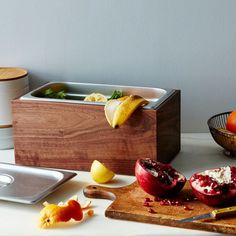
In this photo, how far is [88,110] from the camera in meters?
1.70

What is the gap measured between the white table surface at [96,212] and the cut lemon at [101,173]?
0.7 inches

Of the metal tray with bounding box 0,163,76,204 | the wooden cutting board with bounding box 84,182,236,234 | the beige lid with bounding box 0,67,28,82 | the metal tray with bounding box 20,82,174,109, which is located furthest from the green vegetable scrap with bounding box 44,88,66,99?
the wooden cutting board with bounding box 84,182,236,234

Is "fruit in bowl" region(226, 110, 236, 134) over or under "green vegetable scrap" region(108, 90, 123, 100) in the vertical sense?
under

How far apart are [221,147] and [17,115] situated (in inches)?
22.6

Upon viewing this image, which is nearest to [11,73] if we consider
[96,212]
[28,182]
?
[28,182]

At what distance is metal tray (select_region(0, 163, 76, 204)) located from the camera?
1539mm

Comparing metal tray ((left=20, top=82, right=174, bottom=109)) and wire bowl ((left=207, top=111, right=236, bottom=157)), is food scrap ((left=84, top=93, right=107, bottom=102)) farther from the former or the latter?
wire bowl ((left=207, top=111, right=236, bottom=157))

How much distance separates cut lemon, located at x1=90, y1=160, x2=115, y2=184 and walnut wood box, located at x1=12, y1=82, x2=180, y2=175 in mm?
68

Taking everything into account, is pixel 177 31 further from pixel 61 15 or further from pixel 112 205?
pixel 112 205

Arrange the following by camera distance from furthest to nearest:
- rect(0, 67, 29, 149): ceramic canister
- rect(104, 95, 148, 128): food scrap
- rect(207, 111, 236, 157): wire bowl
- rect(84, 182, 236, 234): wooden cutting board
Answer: rect(0, 67, 29, 149): ceramic canister < rect(207, 111, 236, 157): wire bowl < rect(104, 95, 148, 128): food scrap < rect(84, 182, 236, 234): wooden cutting board

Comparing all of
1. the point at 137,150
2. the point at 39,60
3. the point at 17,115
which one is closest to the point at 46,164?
the point at 17,115

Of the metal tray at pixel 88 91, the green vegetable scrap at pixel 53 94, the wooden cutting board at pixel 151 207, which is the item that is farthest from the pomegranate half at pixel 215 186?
the green vegetable scrap at pixel 53 94

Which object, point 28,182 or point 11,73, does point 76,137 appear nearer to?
point 28,182

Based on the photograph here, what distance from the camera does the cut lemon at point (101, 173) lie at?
5.38 feet
